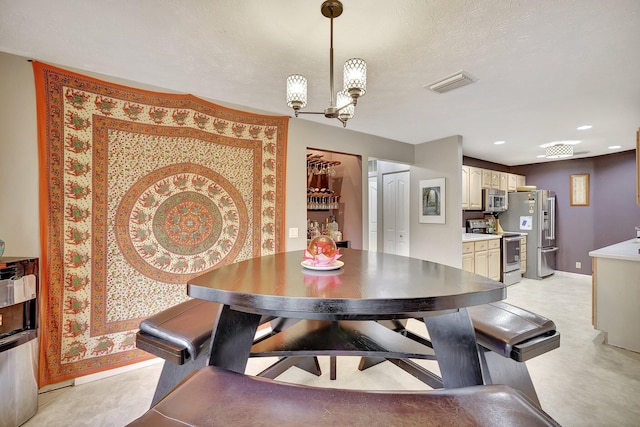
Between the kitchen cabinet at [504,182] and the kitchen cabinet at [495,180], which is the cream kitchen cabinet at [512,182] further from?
the kitchen cabinet at [495,180]

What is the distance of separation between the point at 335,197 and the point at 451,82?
222 cm

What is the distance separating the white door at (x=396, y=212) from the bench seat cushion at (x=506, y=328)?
3.30 m

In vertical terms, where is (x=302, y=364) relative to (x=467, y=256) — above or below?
below

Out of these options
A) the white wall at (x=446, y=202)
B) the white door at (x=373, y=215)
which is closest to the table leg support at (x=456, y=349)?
the white wall at (x=446, y=202)

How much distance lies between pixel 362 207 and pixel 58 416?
11.2ft

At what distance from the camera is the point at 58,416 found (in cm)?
180

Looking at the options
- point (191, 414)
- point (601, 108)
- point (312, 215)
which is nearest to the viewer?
point (191, 414)

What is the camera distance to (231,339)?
1228 mm

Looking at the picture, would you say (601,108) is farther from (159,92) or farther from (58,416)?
(58,416)

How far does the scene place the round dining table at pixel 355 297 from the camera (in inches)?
32.3

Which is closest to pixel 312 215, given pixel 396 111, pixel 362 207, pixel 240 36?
pixel 362 207

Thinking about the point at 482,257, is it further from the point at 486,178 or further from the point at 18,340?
the point at 18,340

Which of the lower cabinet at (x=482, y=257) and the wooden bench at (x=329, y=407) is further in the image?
the lower cabinet at (x=482, y=257)

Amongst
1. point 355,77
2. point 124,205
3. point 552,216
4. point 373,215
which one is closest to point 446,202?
point 373,215
